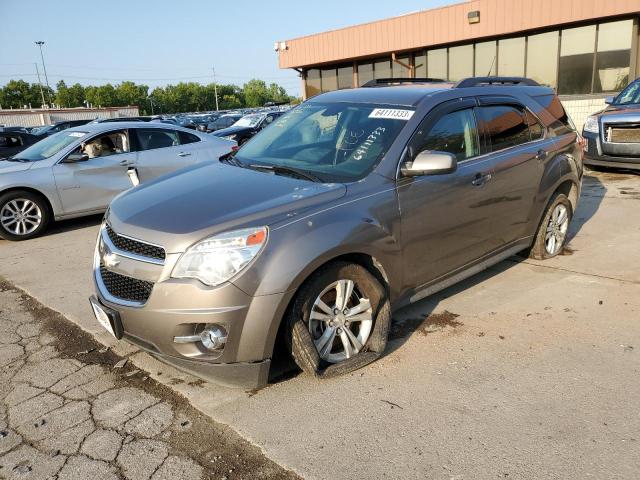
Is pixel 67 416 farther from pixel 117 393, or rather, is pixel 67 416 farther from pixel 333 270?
pixel 333 270

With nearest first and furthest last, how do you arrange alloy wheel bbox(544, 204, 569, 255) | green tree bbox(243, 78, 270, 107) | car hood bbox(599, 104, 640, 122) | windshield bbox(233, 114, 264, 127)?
alloy wheel bbox(544, 204, 569, 255) < car hood bbox(599, 104, 640, 122) < windshield bbox(233, 114, 264, 127) < green tree bbox(243, 78, 270, 107)

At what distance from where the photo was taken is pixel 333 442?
2.74m

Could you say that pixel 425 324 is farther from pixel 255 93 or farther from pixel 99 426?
pixel 255 93

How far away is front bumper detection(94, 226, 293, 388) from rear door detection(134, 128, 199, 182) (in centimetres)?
542

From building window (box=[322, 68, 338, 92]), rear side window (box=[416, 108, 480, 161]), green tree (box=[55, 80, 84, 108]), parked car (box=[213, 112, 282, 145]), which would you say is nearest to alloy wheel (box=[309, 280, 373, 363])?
rear side window (box=[416, 108, 480, 161])

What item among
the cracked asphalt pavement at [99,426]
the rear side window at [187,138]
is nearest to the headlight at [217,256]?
the cracked asphalt pavement at [99,426]

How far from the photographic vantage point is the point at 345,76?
83.7 feet

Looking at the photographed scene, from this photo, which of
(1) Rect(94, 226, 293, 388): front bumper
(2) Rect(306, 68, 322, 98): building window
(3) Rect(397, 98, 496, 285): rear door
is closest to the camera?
(1) Rect(94, 226, 293, 388): front bumper

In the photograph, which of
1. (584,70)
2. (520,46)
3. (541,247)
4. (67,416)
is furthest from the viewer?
(520,46)

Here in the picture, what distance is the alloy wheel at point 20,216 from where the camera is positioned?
726 centimetres

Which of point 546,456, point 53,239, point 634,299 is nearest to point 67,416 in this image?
point 546,456

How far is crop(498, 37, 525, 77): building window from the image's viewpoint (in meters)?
19.2

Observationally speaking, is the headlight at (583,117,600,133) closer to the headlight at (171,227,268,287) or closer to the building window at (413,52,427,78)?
the headlight at (171,227,268,287)

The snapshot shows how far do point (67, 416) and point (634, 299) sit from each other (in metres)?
4.29
